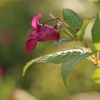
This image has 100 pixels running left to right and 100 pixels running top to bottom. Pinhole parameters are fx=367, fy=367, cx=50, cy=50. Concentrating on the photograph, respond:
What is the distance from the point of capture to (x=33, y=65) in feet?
13.1

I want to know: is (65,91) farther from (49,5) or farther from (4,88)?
(49,5)

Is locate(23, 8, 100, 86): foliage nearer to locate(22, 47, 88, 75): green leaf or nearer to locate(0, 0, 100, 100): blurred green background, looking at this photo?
locate(22, 47, 88, 75): green leaf

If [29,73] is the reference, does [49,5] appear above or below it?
above

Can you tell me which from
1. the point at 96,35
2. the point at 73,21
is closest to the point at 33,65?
the point at 73,21

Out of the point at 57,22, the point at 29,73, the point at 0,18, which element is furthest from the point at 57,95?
the point at 57,22

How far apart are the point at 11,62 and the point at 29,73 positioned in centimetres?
29

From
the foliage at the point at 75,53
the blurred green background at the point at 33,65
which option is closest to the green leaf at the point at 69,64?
the foliage at the point at 75,53

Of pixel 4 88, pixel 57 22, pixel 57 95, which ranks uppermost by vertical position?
pixel 57 22

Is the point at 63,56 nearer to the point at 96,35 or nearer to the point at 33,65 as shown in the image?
the point at 96,35

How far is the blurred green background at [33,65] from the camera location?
342 centimetres

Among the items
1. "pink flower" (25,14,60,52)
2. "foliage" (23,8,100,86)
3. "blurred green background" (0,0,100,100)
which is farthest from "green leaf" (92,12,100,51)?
"blurred green background" (0,0,100,100)

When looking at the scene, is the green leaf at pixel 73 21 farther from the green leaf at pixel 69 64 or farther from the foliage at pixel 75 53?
the green leaf at pixel 69 64

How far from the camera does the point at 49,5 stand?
4773 millimetres

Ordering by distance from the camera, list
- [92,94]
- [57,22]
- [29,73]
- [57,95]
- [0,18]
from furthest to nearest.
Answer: [0,18] → [29,73] → [57,95] → [92,94] → [57,22]
